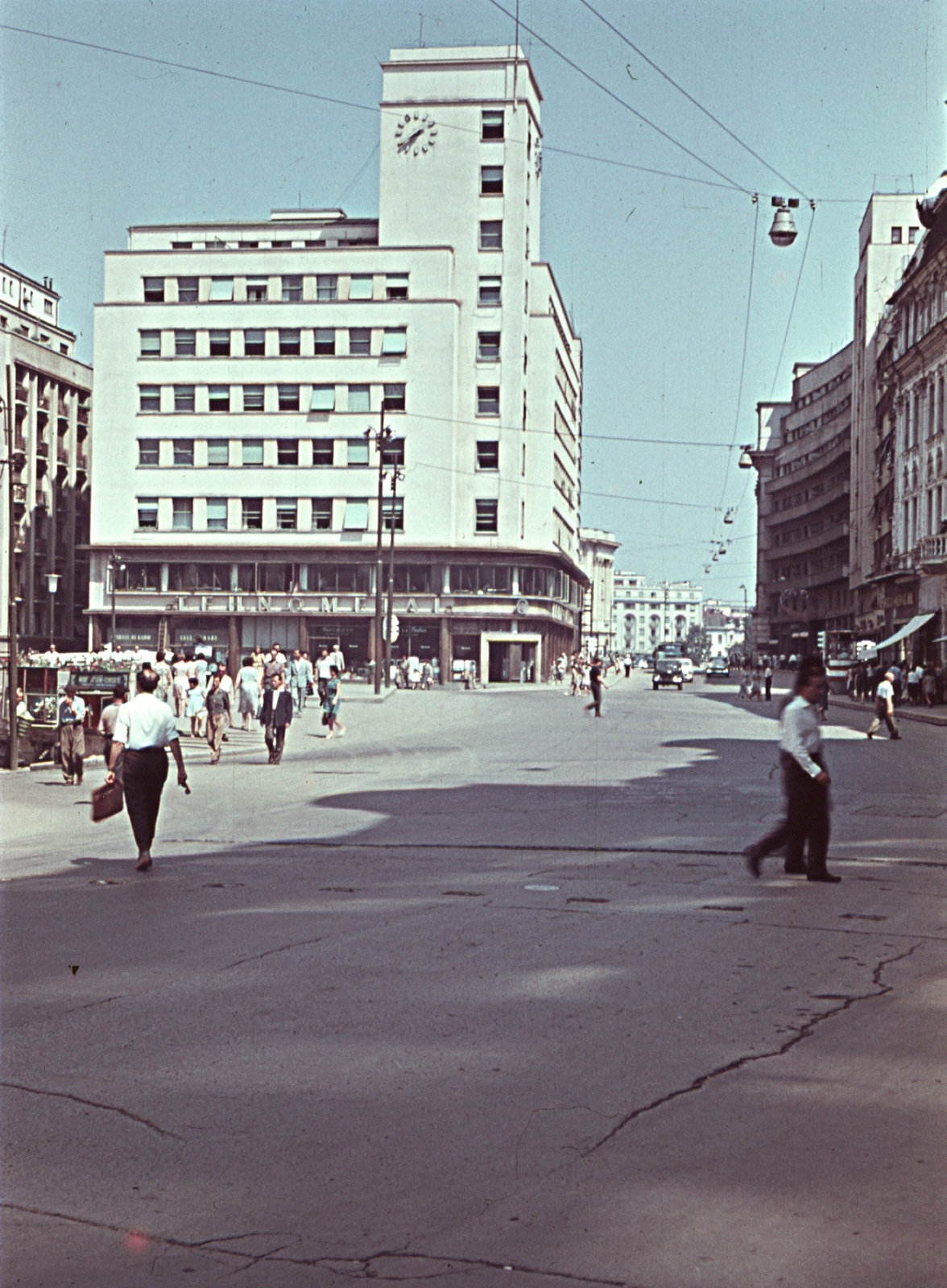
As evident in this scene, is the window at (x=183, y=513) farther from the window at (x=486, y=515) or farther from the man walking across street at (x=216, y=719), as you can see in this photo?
the man walking across street at (x=216, y=719)

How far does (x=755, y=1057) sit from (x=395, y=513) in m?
67.1

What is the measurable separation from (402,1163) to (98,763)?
20354 mm

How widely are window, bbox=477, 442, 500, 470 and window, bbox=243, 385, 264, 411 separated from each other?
1145 centimetres

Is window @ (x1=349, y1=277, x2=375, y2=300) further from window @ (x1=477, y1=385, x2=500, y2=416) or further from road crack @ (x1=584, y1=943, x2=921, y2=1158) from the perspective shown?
road crack @ (x1=584, y1=943, x2=921, y2=1158)

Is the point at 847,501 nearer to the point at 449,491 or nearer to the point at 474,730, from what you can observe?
the point at 449,491

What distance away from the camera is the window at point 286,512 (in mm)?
73625

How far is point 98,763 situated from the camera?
24.2 meters

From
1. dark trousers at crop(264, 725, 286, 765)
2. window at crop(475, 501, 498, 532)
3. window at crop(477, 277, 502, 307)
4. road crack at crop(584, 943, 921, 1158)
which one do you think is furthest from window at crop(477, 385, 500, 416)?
road crack at crop(584, 943, 921, 1158)

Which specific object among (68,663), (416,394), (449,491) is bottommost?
(68,663)

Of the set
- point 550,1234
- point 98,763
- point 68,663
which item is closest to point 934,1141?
point 550,1234

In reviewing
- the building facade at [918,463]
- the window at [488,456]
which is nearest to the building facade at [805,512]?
the building facade at [918,463]

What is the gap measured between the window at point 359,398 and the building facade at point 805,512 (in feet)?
110

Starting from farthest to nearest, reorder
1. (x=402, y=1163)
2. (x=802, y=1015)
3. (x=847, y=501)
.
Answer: (x=847, y=501), (x=802, y=1015), (x=402, y=1163)

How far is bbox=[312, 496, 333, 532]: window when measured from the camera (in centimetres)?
7325
